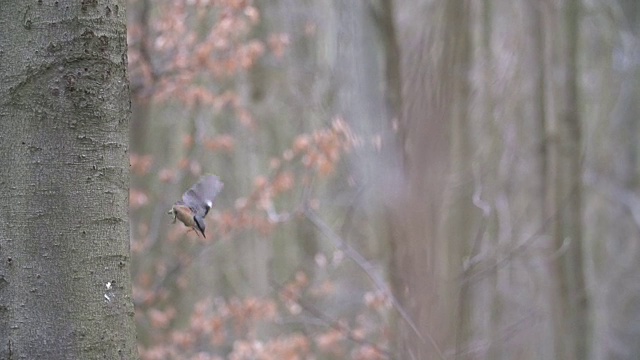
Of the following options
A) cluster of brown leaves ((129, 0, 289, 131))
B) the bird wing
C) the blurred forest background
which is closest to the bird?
the bird wing

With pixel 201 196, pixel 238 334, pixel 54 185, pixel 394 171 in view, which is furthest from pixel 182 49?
pixel 54 185

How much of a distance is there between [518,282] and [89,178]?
10.7 meters

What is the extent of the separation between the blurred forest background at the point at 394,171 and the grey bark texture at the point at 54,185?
3.36 ft

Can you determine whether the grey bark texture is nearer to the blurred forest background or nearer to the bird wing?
the bird wing

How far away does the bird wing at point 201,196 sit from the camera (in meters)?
1.70

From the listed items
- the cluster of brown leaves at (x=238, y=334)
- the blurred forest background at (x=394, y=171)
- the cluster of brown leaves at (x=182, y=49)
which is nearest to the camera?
the blurred forest background at (x=394, y=171)

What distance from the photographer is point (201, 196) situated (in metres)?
1.73

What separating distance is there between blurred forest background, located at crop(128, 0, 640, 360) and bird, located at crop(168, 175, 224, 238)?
80cm

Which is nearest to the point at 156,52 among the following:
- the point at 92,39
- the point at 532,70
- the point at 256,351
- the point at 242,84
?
the point at 256,351

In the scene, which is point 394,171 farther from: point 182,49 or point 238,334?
point 238,334

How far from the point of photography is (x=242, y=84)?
11344mm

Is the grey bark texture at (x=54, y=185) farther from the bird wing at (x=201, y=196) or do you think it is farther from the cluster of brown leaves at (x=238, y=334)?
the cluster of brown leaves at (x=238, y=334)

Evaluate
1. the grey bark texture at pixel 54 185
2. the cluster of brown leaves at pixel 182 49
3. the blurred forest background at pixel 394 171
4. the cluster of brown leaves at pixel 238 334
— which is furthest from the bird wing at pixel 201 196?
the cluster of brown leaves at pixel 238 334

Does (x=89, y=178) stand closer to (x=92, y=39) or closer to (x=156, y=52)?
(x=92, y=39)
